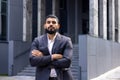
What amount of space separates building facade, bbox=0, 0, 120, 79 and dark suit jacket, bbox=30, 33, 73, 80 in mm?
15238

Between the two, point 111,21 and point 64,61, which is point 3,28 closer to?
point 111,21

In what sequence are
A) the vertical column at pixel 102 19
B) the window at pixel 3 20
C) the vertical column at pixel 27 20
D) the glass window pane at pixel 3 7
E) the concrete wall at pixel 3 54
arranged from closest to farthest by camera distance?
the concrete wall at pixel 3 54 < the window at pixel 3 20 < the glass window pane at pixel 3 7 < the vertical column at pixel 27 20 < the vertical column at pixel 102 19

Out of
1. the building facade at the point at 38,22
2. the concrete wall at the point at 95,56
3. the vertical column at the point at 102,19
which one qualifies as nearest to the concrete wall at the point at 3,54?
the building facade at the point at 38,22

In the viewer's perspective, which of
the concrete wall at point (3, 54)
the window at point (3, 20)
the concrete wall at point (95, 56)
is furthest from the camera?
the window at point (3, 20)

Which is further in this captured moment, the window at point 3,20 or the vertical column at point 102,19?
A: the vertical column at point 102,19

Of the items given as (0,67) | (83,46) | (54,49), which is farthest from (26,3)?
(54,49)

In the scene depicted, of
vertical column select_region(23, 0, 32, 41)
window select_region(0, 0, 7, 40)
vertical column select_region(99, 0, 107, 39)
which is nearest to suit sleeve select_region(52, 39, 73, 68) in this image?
window select_region(0, 0, 7, 40)

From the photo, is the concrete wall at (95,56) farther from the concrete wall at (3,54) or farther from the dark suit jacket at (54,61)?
the dark suit jacket at (54,61)

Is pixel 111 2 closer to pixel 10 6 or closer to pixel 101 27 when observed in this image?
pixel 101 27

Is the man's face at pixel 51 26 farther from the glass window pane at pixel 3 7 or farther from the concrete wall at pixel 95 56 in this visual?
the glass window pane at pixel 3 7

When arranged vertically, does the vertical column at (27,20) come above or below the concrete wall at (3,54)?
above

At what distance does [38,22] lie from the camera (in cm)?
2523

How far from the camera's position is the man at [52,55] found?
423 cm

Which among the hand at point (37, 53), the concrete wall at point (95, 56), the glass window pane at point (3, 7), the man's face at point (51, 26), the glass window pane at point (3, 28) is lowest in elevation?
the concrete wall at point (95, 56)
